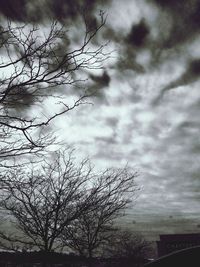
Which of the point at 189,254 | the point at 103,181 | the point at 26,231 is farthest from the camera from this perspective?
the point at 26,231

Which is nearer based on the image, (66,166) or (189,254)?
(189,254)

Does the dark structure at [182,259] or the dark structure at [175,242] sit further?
the dark structure at [175,242]

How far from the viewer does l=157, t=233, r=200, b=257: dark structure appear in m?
43.9

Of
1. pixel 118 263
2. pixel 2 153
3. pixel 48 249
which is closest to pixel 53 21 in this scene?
pixel 2 153

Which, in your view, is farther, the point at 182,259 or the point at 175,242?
the point at 175,242

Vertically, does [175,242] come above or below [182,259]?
below

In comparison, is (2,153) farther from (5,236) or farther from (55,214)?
(5,236)

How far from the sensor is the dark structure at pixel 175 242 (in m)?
43.9

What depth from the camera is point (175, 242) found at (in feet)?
148

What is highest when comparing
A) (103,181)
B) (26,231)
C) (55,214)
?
(103,181)

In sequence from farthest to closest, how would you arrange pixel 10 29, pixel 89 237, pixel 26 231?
pixel 89 237
pixel 26 231
pixel 10 29

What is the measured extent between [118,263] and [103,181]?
9938 millimetres

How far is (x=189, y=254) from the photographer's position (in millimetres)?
2895

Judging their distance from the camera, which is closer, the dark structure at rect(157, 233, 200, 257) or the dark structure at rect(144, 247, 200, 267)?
the dark structure at rect(144, 247, 200, 267)
